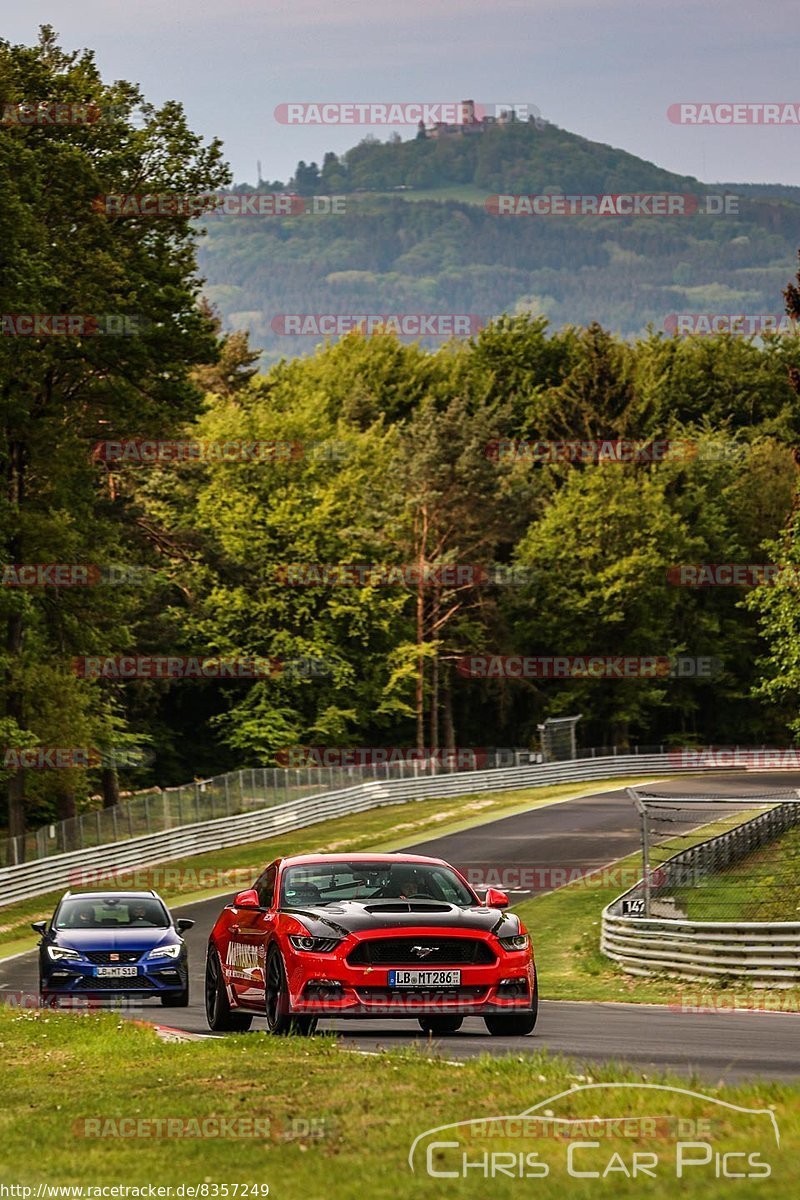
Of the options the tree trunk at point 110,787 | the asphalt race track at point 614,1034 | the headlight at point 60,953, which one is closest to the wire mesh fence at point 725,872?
the asphalt race track at point 614,1034

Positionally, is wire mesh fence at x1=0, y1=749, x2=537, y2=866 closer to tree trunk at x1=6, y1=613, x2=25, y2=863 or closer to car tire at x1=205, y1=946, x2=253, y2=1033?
tree trunk at x1=6, y1=613, x2=25, y2=863

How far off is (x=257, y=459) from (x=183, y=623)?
7.98 meters

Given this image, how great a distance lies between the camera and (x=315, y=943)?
1382cm

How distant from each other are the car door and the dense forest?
25941 mm

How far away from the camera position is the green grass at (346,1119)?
689 centimetres

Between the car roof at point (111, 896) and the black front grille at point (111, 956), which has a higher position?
the car roof at point (111, 896)

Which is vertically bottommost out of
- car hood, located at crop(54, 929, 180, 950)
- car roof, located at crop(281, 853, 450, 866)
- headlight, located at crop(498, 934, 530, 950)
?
car hood, located at crop(54, 929, 180, 950)

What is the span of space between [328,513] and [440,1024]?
209 feet

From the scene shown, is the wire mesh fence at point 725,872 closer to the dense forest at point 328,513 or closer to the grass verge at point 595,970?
the grass verge at point 595,970

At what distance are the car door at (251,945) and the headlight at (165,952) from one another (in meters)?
5.54

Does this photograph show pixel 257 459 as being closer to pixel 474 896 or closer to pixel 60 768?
pixel 60 768

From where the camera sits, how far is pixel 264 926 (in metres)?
14.6

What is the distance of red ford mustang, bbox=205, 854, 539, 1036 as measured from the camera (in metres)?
13.8

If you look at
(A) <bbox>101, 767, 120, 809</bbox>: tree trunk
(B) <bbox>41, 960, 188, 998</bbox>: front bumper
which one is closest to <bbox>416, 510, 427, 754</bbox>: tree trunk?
(A) <bbox>101, 767, 120, 809</bbox>: tree trunk
